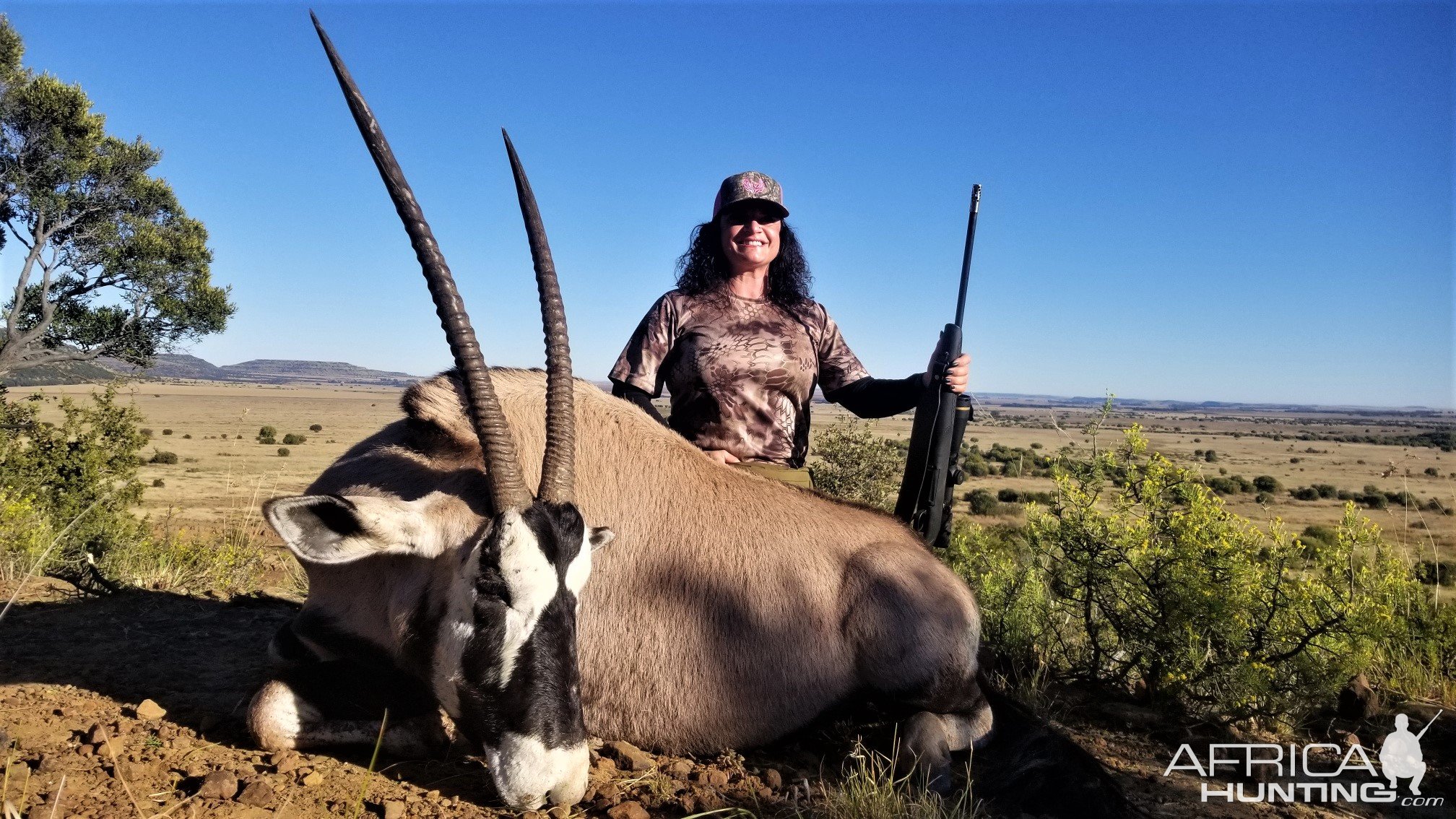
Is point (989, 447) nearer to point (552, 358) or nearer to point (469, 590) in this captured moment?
point (552, 358)

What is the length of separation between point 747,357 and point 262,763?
3128mm

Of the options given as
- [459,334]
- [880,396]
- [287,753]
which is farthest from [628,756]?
[880,396]

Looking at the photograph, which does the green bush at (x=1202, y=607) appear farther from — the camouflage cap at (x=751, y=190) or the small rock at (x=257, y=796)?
the small rock at (x=257, y=796)

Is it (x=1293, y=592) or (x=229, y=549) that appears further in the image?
(x=229, y=549)

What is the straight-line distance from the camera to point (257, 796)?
291 centimetres

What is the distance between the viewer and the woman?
5148mm

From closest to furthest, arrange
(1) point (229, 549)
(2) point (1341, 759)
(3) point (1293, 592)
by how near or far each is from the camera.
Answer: (2) point (1341, 759), (3) point (1293, 592), (1) point (229, 549)

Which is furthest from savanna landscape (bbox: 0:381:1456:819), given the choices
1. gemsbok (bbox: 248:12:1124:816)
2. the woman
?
the woman

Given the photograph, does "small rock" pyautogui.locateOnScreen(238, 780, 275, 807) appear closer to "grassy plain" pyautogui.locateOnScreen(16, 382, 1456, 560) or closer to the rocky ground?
the rocky ground

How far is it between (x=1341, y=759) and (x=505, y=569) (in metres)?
4.21

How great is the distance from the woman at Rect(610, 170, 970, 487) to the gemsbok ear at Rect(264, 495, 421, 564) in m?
1.83

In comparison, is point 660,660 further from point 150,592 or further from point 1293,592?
point 150,592

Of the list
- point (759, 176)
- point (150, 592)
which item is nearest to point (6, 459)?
point (150, 592)

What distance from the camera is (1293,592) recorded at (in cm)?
523
